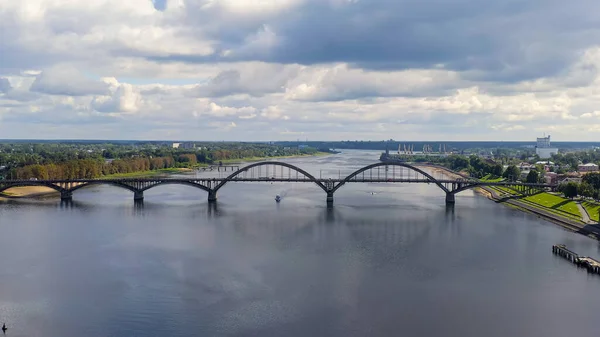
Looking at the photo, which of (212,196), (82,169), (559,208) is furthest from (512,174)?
(82,169)

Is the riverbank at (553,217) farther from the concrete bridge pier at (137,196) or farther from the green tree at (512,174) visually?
the concrete bridge pier at (137,196)

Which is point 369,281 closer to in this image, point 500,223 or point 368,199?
point 500,223

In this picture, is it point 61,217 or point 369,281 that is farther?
point 61,217

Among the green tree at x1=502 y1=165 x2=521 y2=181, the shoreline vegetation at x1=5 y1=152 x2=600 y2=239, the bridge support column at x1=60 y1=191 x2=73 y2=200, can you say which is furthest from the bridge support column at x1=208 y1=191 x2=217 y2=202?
the green tree at x1=502 y1=165 x2=521 y2=181

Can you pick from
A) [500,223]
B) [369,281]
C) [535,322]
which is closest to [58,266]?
[369,281]

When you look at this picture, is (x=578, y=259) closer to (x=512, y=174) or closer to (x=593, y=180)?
(x=593, y=180)

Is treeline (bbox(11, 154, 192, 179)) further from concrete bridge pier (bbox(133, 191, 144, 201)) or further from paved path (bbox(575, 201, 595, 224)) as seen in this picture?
paved path (bbox(575, 201, 595, 224))

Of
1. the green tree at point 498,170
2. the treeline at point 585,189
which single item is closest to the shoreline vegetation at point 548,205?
the treeline at point 585,189
